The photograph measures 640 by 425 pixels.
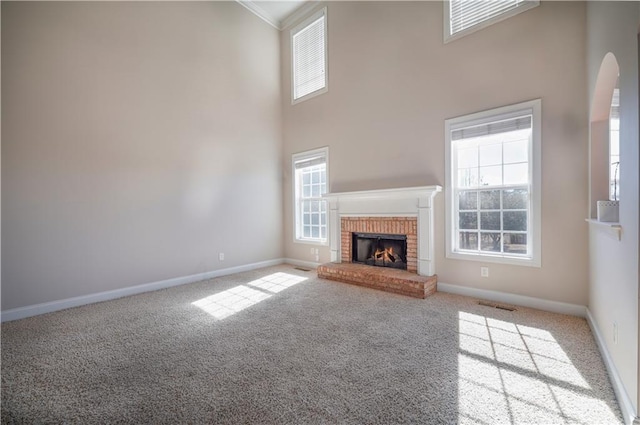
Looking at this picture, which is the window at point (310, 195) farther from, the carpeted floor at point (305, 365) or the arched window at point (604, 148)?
the arched window at point (604, 148)

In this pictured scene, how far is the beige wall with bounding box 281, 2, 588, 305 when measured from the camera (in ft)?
9.17

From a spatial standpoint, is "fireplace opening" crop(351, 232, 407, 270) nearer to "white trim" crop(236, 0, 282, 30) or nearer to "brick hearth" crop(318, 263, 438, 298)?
"brick hearth" crop(318, 263, 438, 298)

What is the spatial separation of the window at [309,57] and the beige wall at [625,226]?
3.86 meters

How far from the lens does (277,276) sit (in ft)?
15.0

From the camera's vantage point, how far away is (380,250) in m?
4.44

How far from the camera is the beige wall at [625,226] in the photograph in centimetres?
135

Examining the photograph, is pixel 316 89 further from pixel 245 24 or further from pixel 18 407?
pixel 18 407

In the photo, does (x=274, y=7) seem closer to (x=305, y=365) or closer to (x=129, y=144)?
(x=129, y=144)

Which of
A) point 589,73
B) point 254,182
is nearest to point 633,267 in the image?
point 589,73

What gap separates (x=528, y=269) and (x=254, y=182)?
437 cm

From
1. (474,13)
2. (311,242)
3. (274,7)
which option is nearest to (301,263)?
(311,242)

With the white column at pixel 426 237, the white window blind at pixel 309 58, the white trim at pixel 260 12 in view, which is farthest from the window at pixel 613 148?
the white trim at pixel 260 12

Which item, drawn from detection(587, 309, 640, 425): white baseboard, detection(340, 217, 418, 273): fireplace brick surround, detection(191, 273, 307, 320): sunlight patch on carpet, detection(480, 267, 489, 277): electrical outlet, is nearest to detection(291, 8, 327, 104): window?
detection(340, 217, 418, 273): fireplace brick surround

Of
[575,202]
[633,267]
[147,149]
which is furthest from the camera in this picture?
[147,149]
